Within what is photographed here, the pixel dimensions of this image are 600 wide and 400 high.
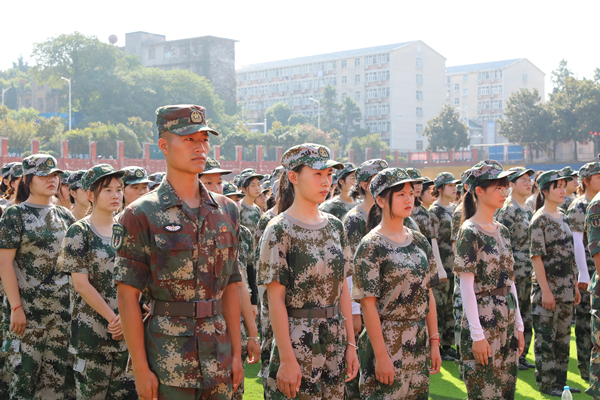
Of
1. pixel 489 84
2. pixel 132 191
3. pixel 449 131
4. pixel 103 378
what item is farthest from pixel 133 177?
pixel 489 84

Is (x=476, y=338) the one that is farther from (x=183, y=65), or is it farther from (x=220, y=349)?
(x=183, y=65)

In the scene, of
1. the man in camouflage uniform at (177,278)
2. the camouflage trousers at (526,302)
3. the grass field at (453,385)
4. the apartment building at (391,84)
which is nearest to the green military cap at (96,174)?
the man in camouflage uniform at (177,278)

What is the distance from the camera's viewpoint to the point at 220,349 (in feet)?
8.78

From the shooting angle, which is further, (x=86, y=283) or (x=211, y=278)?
(x=86, y=283)

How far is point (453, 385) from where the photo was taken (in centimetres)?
596

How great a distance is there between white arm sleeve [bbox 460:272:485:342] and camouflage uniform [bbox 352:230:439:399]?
0.43 meters

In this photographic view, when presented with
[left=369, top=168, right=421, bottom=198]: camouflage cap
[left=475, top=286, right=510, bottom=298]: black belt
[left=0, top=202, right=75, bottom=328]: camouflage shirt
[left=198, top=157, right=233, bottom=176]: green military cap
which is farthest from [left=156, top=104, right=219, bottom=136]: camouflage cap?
[left=0, top=202, right=75, bottom=328]: camouflage shirt

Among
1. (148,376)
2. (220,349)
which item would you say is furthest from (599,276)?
(148,376)

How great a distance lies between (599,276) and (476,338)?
1443mm

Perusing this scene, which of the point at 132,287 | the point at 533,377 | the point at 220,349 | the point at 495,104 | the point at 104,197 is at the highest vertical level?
the point at 495,104

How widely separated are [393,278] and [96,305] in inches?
73.4

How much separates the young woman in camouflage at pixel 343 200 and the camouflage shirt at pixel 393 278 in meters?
2.33

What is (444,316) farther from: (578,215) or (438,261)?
(578,215)

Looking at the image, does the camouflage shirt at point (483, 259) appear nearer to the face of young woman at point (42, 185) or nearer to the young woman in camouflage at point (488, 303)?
the young woman in camouflage at point (488, 303)
